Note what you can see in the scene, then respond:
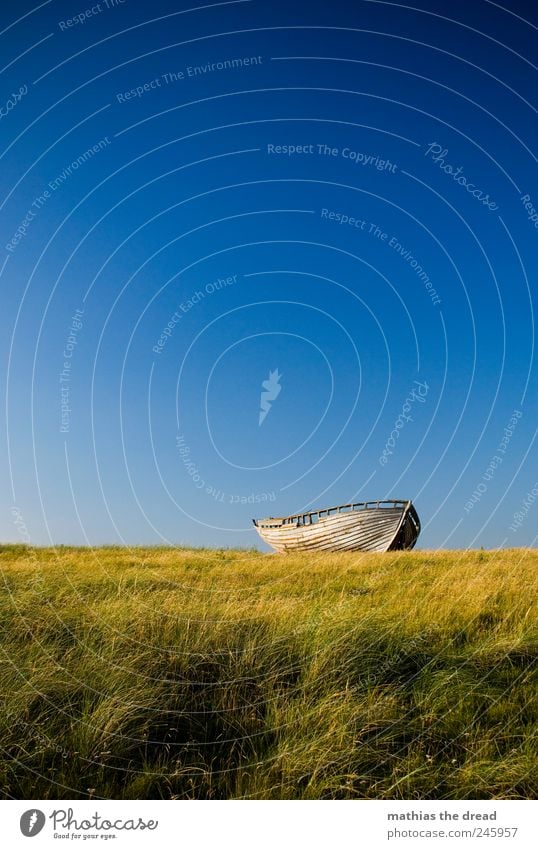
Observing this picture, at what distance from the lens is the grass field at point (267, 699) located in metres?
4.93

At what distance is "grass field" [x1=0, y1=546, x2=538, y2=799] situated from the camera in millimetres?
4926

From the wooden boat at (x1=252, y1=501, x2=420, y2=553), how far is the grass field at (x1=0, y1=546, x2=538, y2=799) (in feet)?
60.7
